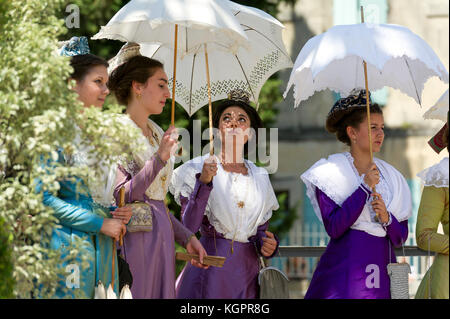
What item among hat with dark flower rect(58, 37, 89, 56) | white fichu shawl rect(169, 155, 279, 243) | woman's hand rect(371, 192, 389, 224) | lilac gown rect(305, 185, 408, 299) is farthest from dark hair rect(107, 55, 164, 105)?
woman's hand rect(371, 192, 389, 224)

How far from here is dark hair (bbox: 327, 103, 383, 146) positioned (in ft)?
18.9

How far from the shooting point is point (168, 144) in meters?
4.93

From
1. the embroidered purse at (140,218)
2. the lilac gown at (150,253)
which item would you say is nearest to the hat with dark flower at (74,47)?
the lilac gown at (150,253)

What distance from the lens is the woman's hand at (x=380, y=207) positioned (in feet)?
17.7

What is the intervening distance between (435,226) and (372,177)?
1.46ft

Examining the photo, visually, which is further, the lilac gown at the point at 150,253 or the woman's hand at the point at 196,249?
the woman's hand at the point at 196,249

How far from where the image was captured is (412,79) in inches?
239

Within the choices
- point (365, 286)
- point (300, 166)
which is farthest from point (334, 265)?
point (300, 166)

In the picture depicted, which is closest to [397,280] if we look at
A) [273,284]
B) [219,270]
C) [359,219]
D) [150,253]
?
[359,219]

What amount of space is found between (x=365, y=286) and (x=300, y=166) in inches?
447

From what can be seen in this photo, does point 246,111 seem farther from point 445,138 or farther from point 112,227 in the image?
point 112,227

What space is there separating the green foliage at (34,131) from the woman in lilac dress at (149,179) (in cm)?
71

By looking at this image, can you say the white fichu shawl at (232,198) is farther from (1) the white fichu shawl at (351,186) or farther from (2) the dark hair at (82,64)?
(2) the dark hair at (82,64)

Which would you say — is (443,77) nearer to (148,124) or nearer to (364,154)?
(364,154)
